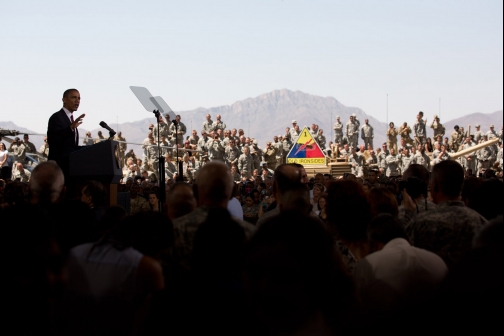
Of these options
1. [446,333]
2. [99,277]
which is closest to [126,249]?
[99,277]

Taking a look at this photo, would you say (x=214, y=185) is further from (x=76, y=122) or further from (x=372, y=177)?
(x=372, y=177)

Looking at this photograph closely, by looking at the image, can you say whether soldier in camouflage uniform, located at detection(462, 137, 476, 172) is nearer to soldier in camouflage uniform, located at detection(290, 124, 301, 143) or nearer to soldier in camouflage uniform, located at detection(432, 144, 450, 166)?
soldier in camouflage uniform, located at detection(432, 144, 450, 166)

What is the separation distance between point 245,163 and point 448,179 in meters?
24.2

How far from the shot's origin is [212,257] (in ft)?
10.5

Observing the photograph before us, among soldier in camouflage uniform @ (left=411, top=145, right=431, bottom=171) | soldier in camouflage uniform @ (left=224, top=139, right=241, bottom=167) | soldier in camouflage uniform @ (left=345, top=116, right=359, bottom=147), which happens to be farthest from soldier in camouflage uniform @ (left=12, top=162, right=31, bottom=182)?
soldier in camouflage uniform @ (left=345, top=116, right=359, bottom=147)

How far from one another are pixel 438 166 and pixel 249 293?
2930 mm

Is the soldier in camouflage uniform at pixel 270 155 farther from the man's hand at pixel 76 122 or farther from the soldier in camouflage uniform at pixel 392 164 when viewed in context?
the man's hand at pixel 76 122

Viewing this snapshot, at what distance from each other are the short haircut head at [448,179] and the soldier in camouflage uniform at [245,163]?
24.0 meters

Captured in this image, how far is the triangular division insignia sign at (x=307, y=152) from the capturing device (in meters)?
25.4

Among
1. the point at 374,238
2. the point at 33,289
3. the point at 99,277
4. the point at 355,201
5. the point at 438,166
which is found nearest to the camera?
the point at 33,289

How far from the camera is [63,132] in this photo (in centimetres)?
815

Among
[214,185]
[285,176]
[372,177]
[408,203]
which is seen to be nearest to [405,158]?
[372,177]

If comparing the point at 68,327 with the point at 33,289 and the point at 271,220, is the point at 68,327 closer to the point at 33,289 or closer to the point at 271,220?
the point at 33,289

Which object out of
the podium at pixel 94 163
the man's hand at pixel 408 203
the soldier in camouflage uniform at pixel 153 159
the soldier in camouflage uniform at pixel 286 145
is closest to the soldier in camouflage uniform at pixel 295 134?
the soldier in camouflage uniform at pixel 286 145
